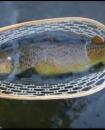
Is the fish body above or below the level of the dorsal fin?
below

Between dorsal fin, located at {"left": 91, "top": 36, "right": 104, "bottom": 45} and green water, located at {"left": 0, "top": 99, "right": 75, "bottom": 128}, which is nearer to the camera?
dorsal fin, located at {"left": 91, "top": 36, "right": 104, "bottom": 45}

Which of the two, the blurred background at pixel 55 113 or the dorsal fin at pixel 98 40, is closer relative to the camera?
the dorsal fin at pixel 98 40

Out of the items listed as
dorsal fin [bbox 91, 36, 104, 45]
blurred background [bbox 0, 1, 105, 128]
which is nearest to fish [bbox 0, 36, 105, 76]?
dorsal fin [bbox 91, 36, 104, 45]

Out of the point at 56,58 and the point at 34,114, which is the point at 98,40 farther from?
the point at 34,114

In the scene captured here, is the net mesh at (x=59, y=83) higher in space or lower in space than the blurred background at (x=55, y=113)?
higher

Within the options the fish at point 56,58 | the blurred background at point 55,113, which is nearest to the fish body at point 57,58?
the fish at point 56,58

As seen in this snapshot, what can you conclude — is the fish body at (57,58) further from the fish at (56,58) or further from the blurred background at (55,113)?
the blurred background at (55,113)

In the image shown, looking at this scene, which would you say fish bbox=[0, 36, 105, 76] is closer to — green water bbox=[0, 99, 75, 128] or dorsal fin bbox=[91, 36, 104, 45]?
dorsal fin bbox=[91, 36, 104, 45]

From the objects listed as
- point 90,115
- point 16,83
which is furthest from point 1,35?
point 90,115

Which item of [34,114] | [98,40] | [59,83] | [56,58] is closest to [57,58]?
[56,58]

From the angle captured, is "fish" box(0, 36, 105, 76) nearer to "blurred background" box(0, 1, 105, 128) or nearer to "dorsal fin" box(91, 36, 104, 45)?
"dorsal fin" box(91, 36, 104, 45)
